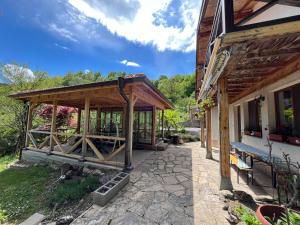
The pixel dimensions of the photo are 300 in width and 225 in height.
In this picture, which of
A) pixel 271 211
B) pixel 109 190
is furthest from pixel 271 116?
pixel 109 190

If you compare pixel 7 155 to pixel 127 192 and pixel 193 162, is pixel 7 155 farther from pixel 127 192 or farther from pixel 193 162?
pixel 193 162

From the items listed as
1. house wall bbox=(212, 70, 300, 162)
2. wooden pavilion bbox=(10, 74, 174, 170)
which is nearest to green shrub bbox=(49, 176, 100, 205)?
wooden pavilion bbox=(10, 74, 174, 170)

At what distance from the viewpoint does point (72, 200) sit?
368cm

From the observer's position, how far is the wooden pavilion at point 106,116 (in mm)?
4766

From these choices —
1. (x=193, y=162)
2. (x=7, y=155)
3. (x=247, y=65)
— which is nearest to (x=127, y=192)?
(x=193, y=162)

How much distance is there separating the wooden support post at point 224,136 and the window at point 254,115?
102 inches

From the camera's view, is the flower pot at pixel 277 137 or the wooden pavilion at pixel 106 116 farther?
the wooden pavilion at pixel 106 116

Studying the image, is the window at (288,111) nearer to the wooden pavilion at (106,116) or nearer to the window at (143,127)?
the wooden pavilion at (106,116)

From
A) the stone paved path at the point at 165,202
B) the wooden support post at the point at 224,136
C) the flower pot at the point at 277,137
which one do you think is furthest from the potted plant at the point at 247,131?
the wooden support post at the point at 224,136

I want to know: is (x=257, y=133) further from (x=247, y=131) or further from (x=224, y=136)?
(x=224, y=136)

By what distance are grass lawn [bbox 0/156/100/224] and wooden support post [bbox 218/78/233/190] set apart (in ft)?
10.4

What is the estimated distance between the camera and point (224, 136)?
3.61m

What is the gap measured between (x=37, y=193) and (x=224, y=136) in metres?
5.15

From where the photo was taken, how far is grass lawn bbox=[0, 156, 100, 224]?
140 inches
